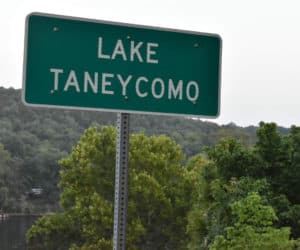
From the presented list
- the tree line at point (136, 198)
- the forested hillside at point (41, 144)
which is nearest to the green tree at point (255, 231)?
the tree line at point (136, 198)

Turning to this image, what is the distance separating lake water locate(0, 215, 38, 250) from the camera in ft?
222

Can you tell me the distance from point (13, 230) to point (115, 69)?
244ft

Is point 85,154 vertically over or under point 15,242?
over

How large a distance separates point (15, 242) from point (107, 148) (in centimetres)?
3599

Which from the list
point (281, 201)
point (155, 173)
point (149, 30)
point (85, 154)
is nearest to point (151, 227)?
point (155, 173)

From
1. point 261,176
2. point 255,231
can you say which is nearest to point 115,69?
point 255,231

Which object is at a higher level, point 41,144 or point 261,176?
point 41,144

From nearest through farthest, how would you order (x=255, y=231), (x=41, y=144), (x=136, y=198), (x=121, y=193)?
(x=121, y=193)
(x=255, y=231)
(x=136, y=198)
(x=41, y=144)

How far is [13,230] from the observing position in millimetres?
74625

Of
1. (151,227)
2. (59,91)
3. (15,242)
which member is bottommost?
(15,242)

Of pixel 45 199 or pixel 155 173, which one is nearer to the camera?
pixel 155 173

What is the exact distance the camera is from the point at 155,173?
35.8 metres

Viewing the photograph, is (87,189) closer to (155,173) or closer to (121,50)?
(155,173)

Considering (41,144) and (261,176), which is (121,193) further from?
(41,144)
